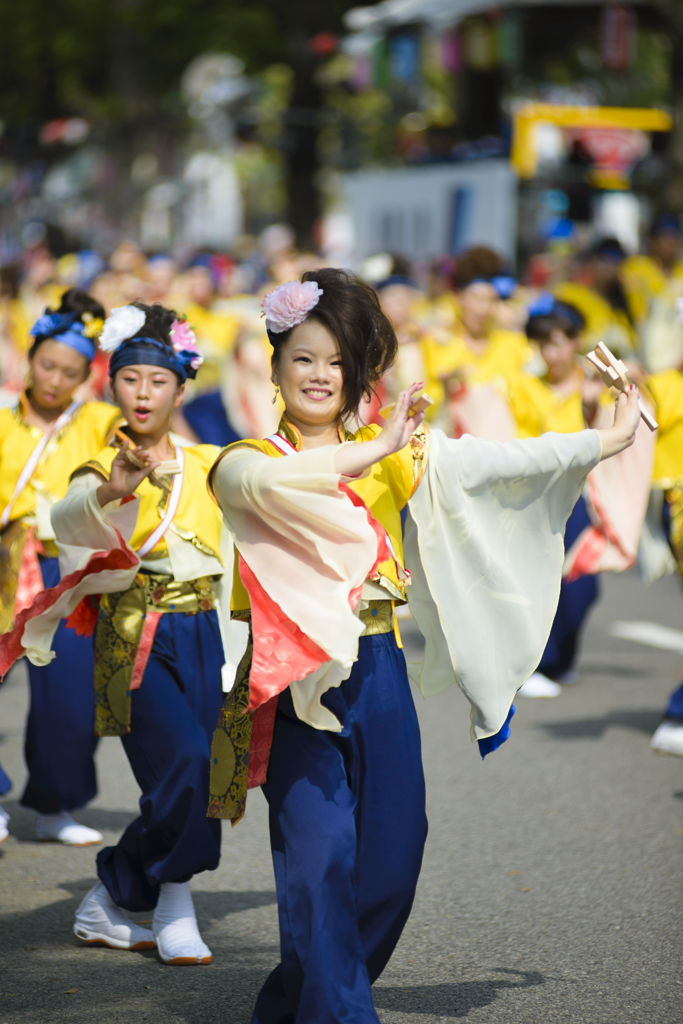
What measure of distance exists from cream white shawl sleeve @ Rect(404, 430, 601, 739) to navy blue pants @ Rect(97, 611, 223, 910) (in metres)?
0.91

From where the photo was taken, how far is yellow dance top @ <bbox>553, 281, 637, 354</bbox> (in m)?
11.6

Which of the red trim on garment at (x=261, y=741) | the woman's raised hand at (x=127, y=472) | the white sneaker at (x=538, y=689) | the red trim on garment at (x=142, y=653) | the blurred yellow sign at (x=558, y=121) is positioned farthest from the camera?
the blurred yellow sign at (x=558, y=121)

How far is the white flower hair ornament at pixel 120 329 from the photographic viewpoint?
13.5 ft

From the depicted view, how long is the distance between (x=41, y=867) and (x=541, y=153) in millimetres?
16580

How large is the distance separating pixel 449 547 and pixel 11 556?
7.04 ft

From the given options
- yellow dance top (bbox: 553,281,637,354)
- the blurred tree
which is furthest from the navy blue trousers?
the blurred tree

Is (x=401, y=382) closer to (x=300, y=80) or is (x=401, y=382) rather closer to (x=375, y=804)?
(x=375, y=804)

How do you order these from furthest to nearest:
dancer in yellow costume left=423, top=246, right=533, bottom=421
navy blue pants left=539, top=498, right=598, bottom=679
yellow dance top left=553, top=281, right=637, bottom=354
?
1. yellow dance top left=553, top=281, right=637, bottom=354
2. dancer in yellow costume left=423, top=246, right=533, bottom=421
3. navy blue pants left=539, top=498, right=598, bottom=679

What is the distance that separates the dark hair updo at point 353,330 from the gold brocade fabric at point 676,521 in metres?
2.95

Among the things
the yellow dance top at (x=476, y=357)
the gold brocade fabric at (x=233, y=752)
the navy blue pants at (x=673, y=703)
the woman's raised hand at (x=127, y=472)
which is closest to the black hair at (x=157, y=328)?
the woman's raised hand at (x=127, y=472)

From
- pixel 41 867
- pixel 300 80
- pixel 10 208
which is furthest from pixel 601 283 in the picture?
pixel 10 208

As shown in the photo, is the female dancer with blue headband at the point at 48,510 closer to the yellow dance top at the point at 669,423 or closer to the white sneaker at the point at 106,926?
the white sneaker at the point at 106,926

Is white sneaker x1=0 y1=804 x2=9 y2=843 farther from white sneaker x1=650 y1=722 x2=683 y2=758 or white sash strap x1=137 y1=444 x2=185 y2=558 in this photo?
white sneaker x1=650 y1=722 x2=683 y2=758

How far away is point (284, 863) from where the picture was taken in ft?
10.1
